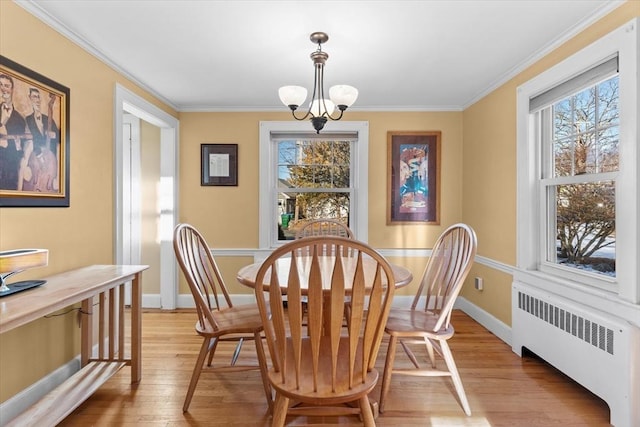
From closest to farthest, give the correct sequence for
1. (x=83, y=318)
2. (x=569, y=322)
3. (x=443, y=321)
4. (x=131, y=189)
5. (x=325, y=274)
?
(x=443, y=321) < (x=325, y=274) < (x=569, y=322) < (x=83, y=318) < (x=131, y=189)

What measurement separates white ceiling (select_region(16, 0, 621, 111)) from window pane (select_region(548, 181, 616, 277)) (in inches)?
39.2

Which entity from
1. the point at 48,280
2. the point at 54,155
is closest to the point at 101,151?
the point at 54,155

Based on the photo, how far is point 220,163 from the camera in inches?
145

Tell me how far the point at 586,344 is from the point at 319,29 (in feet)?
7.98

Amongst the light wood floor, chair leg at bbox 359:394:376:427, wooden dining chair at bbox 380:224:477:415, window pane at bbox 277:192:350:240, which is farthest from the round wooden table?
window pane at bbox 277:192:350:240

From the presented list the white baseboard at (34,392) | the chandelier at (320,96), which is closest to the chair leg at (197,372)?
the white baseboard at (34,392)

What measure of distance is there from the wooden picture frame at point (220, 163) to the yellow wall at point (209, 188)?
8 centimetres

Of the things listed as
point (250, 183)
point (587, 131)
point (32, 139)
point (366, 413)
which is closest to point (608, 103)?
point (587, 131)

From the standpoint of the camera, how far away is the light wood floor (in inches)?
69.8

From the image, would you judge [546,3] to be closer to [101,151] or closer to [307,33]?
[307,33]

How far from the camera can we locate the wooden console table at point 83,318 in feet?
4.61

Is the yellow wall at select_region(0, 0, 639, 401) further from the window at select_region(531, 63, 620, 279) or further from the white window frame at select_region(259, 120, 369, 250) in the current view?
the window at select_region(531, 63, 620, 279)

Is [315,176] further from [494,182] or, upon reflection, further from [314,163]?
[494,182]

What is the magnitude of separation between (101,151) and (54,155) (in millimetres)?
465
